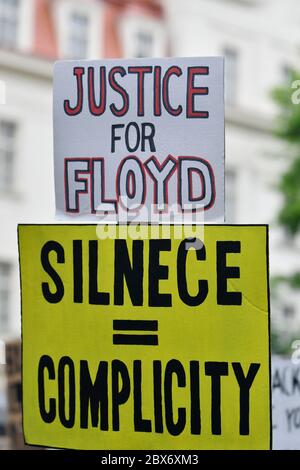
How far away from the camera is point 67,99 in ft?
14.3

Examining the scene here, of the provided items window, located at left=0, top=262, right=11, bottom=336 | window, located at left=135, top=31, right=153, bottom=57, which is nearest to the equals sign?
window, located at left=0, top=262, right=11, bottom=336

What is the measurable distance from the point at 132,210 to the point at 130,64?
1.54 feet

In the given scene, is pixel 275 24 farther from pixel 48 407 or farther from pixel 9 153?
pixel 48 407

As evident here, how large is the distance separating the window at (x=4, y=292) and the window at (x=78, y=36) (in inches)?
209

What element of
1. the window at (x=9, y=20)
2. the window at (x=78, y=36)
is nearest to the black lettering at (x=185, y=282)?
the window at (x=9, y=20)

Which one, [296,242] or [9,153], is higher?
[9,153]

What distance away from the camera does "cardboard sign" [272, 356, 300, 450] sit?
586 cm

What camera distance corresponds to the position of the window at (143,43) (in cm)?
3080

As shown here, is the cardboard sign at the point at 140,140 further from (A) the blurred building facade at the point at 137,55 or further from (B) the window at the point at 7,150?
(B) the window at the point at 7,150

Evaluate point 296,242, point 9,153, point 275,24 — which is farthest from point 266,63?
point 9,153

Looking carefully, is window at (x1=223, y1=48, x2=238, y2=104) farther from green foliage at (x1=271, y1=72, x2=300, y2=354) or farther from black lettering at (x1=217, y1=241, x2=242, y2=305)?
black lettering at (x1=217, y1=241, x2=242, y2=305)

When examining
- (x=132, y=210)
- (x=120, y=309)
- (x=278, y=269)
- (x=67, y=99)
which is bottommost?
(x=278, y=269)

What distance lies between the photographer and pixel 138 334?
4121 millimetres

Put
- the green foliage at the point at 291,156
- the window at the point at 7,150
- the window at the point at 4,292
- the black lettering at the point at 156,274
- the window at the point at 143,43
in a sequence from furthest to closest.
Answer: the window at the point at 143,43
the window at the point at 7,150
the window at the point at 4,292
the green foliage at the point at 291,156
the black lettering at the point at 156,274
